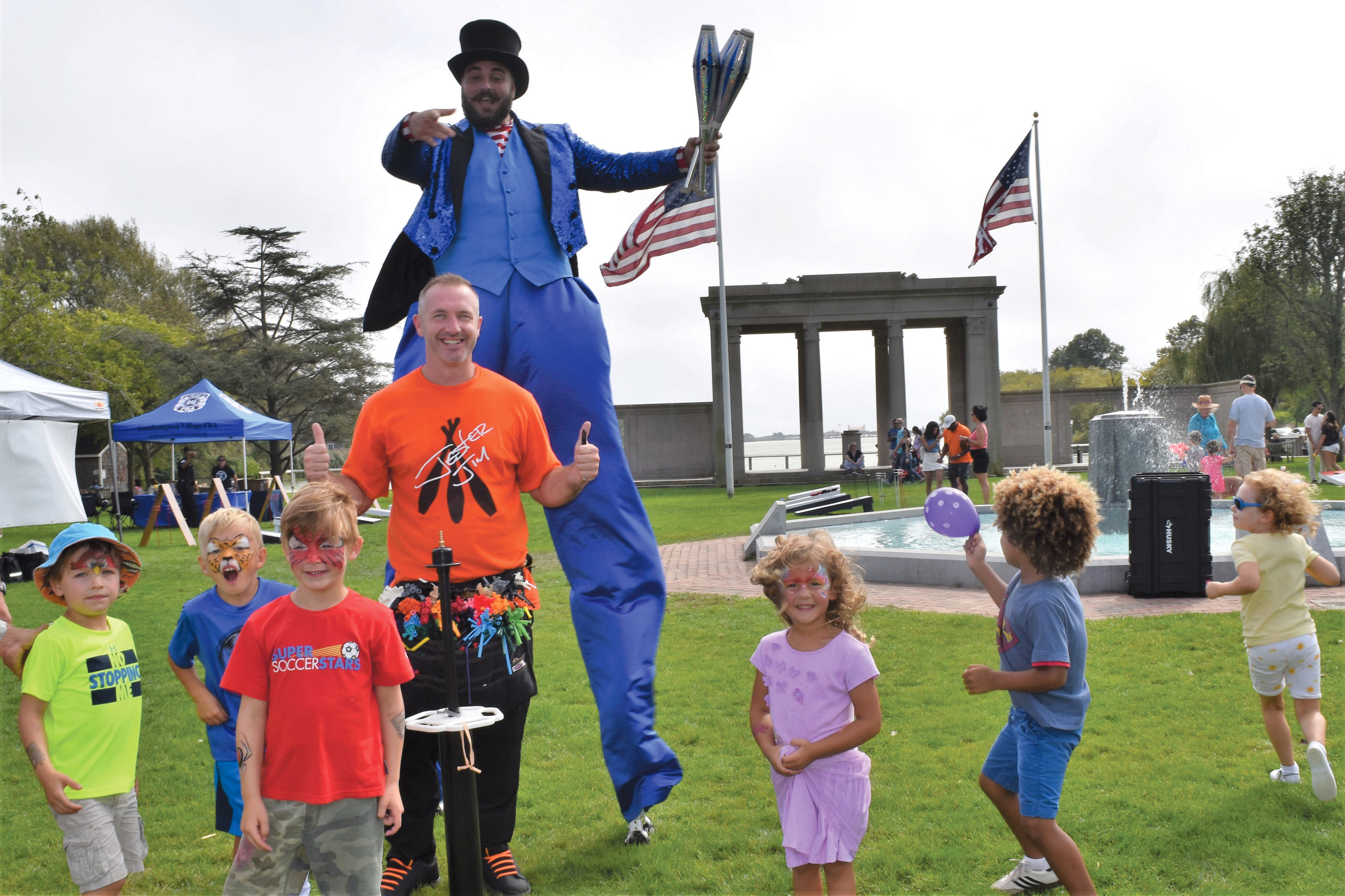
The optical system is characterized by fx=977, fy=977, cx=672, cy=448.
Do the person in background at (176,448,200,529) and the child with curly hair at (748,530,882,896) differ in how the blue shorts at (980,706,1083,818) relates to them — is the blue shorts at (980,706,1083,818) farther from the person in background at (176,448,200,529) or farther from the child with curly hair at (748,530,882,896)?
the person in background at (176,448,200,529)

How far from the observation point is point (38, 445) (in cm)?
1480

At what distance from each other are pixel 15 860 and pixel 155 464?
145 ft

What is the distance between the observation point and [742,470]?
31875mm

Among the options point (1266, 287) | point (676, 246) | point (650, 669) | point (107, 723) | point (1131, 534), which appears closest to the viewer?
point (107, 723)

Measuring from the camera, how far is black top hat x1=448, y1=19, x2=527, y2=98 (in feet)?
12.4

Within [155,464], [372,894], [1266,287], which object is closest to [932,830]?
[372,894]

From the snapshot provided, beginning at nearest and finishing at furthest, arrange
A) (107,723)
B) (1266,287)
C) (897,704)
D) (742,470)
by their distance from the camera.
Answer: (107,723)
(897,704)
(742,470)
(1266,287)

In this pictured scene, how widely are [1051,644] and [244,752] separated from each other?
2287mm

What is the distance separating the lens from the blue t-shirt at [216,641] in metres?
3.26

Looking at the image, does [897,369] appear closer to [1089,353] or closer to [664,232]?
[664,232]

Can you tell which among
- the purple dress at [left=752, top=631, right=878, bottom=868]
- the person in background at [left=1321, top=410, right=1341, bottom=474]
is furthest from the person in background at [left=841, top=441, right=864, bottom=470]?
the purple dress at [left=752, top=631, right=878, bottom=868]

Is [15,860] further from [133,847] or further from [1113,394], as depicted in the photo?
[1113,394]

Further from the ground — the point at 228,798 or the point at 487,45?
the point at 487,45

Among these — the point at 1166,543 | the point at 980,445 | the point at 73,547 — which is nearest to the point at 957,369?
the point at 980,445
